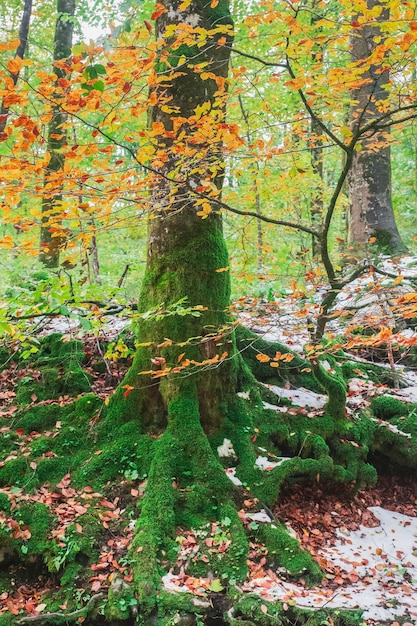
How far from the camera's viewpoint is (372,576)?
3.47 meters

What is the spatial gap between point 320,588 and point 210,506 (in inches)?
40.6

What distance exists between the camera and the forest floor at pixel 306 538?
3.03 metres

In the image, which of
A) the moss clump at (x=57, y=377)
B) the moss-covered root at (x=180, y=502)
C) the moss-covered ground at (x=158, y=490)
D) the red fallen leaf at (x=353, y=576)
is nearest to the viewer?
the moss-covered ground at (x=158, y=490)

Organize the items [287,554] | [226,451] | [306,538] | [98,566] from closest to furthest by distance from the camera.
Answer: [98,566]
[287,554]
[306,538]
[226,451]

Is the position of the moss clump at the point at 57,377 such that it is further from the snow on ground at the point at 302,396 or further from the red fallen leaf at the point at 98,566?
the snow on ground at the point at 302,396

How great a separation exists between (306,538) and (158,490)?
4.76ft

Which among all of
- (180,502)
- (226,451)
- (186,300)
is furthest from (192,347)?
(180,502)

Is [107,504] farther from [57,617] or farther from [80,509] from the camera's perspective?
[57,617]

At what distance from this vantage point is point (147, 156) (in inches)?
136

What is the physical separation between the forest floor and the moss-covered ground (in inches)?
0.7

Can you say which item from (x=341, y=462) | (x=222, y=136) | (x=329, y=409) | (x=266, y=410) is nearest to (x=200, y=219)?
(x=222, y=136)

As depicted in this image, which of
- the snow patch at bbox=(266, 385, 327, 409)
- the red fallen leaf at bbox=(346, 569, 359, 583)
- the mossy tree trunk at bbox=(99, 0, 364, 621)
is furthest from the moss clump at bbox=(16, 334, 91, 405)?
the red fallen leaf at bbox=(346, 569, 359, 583)

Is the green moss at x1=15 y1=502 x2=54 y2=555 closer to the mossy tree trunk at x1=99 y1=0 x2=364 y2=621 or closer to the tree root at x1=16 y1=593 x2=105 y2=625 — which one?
the tree root at x1=16 y1=593 x2=105 y2=625

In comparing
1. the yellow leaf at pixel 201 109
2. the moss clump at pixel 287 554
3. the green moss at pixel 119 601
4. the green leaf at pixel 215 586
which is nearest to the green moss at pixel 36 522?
the green moss at pixel 119 601
